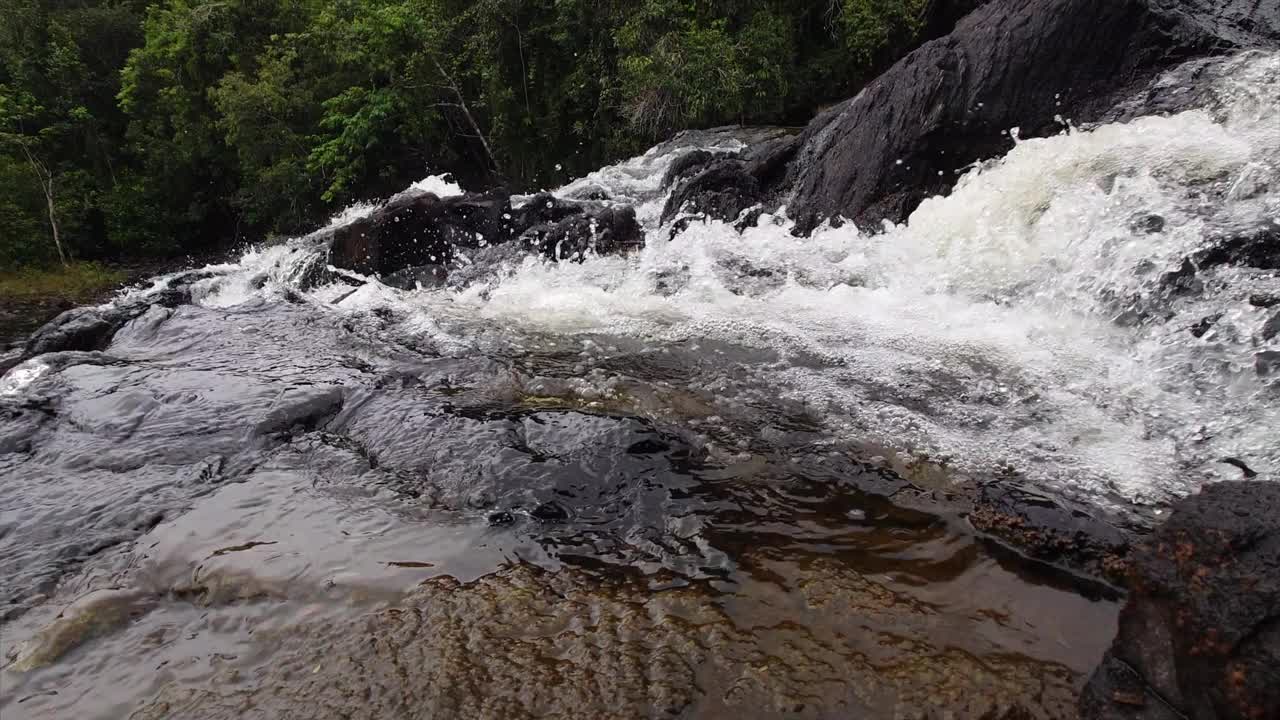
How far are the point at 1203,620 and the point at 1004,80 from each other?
22.9 feet

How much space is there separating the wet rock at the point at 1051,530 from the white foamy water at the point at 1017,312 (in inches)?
9.3

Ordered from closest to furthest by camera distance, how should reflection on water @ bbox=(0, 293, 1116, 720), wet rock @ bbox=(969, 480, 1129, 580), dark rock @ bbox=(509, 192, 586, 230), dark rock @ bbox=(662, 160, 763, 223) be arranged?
reflection on water @ bbox=(0, 293, 1116, 720)
wet rock @ bbox=(969, 480, 1129, 580)
dark rock @ bbox=(662, 160, 763, 223)
dark rock @ bbox=(509, 192, 586, 230)

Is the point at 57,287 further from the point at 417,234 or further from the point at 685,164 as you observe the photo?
the point at 685,164

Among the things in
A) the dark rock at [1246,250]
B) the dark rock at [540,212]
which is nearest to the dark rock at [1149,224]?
the dark rock at [1246,250]

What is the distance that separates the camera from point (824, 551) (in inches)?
107

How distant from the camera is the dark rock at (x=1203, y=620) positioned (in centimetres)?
154

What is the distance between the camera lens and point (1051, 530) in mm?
2609

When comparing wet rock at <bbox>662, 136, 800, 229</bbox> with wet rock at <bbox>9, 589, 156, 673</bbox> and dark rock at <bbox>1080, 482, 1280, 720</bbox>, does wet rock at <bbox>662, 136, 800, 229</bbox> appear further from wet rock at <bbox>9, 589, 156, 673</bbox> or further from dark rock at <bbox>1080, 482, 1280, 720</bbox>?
wet rock at <bbox>9, 589, 156, 673</bbox>

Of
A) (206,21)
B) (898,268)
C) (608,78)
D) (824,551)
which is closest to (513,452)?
(824,551)

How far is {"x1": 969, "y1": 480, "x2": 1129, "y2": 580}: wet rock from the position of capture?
8.14 ft

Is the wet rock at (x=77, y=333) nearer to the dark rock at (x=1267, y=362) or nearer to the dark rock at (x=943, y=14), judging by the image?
the dark rock at (x=1267, y=362)

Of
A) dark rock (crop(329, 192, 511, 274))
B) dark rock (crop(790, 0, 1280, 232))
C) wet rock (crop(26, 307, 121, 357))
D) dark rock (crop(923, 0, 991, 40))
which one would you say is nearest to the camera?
dark rock (crop(790, 0, 1280, 232))

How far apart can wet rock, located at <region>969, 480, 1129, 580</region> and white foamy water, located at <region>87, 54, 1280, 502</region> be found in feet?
0.78

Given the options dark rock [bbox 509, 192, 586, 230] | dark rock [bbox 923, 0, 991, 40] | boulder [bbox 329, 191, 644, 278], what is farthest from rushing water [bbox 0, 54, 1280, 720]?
dark rock [bbox 923, 0, 991, 40]
